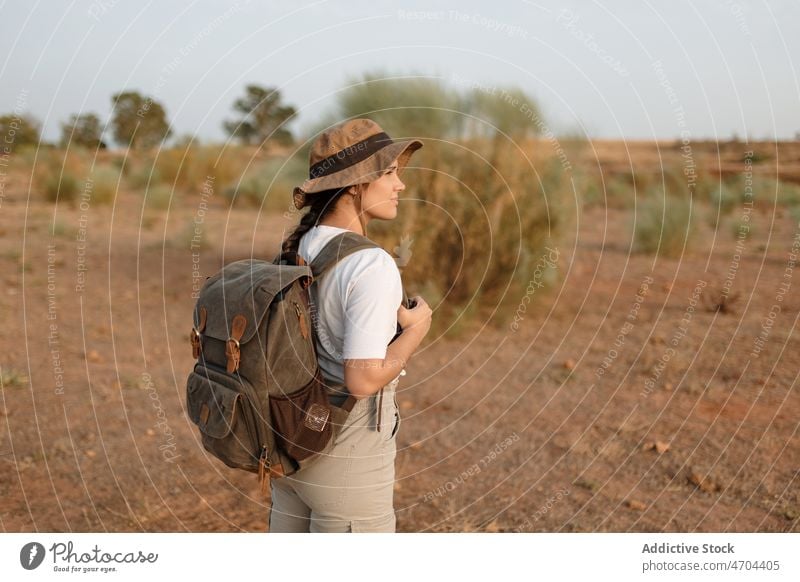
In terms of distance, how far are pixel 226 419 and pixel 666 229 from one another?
1110 centimetres

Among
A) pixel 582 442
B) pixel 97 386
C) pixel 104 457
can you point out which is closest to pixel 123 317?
pixel 97 386

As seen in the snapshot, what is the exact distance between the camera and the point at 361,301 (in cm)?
202

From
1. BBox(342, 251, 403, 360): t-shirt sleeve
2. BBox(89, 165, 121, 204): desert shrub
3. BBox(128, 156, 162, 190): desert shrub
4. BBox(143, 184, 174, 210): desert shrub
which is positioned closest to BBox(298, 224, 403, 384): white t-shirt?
BBox(342, 251, 403, 360): t-shirt sleeve

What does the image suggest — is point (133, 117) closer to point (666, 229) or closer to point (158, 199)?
point (158, 199)

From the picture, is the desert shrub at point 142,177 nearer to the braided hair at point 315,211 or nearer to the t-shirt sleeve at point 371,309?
the braided hair at point 315,211

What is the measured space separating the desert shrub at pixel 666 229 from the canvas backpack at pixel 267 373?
33.5ft

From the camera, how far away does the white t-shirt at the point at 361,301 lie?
2021mm

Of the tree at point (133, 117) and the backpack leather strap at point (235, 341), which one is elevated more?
the tree at point (133, 117)

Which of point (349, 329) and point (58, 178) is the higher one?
point (58, 178)

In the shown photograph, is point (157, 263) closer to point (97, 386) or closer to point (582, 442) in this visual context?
point (97, 386)

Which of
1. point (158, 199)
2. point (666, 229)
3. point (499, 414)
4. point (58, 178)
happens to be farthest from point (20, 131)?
point (499, 414)

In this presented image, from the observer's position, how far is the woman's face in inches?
87.3

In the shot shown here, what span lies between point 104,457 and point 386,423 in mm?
3305

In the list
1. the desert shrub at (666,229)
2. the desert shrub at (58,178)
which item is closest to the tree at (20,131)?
the desert shrub at (58,178)
